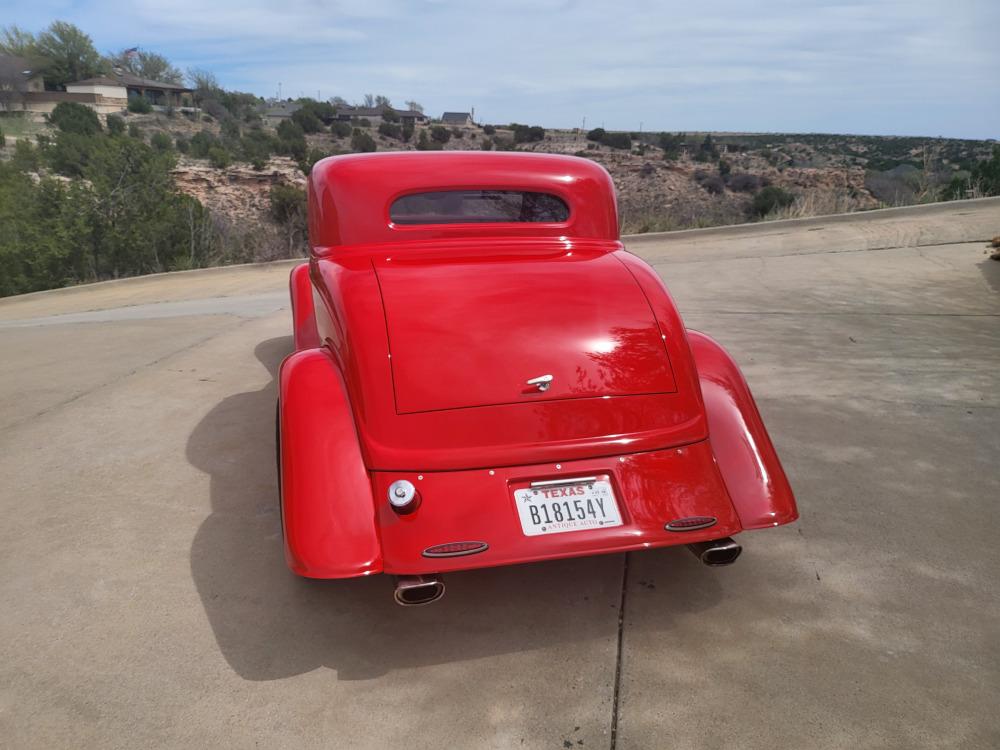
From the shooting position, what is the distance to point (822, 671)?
7.99ft

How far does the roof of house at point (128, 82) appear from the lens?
6209 cm

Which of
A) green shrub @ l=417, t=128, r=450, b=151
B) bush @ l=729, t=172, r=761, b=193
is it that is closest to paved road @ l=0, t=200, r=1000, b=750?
bush @ l=729, t=172, r=761, b=193

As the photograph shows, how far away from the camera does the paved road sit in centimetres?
225

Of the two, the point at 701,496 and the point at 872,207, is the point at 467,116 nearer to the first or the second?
the point at 872,207

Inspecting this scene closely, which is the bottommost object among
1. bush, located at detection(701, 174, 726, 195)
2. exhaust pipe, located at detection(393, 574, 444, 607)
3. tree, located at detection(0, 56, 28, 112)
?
bush, located at detection(701, 174, 726, 195)

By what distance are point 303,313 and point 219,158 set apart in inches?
1497

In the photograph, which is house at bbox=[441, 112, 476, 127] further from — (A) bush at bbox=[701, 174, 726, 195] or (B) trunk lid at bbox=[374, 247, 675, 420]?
(B) trunk lid at bbox=[374, 247, 675, 420]

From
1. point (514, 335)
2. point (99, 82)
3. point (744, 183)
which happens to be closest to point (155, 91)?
point (99, 82)

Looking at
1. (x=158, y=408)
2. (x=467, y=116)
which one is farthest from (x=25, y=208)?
(x=467, y=116)

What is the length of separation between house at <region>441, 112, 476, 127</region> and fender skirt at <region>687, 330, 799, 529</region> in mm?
66443

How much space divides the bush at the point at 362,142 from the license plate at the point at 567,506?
4689cm

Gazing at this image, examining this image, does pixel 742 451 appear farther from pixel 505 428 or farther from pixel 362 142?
pixel 362 142

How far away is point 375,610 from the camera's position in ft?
9.30

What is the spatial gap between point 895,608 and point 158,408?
14.4 feet
